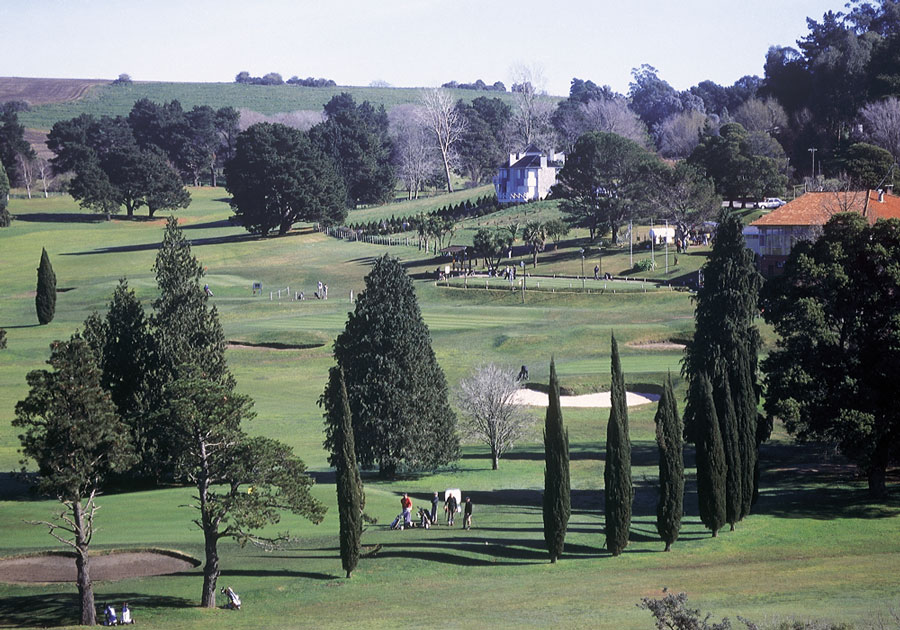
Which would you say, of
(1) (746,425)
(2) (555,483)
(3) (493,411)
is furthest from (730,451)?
(3) (493,411)

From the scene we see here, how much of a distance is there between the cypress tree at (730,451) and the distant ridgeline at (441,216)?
106090mm

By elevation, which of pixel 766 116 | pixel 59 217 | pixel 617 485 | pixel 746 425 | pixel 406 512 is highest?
pixel 766 116

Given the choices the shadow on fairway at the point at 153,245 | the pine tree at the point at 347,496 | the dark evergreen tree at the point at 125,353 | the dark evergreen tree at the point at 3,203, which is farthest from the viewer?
the dark evergreen tree at the point at 3,203

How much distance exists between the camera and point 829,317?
51969mm

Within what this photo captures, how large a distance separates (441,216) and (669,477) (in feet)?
420

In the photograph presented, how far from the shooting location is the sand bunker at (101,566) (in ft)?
129

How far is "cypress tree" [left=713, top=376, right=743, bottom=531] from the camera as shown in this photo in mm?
44719

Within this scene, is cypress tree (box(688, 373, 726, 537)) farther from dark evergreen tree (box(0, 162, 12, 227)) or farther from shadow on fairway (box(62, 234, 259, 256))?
dark evergreen tree (box(0, 162, 12, 227))

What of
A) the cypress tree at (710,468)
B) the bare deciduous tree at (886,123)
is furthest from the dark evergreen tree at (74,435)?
the bare deciduous tree at (886,123)

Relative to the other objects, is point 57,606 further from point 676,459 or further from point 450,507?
point 676,459

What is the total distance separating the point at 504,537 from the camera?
144 feet

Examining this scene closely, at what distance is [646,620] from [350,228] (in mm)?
135643

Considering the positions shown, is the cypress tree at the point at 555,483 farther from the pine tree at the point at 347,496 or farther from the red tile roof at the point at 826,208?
the red tile roof at the point at 826,208

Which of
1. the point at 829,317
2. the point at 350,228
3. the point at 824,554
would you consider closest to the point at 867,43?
the point at 350,228
